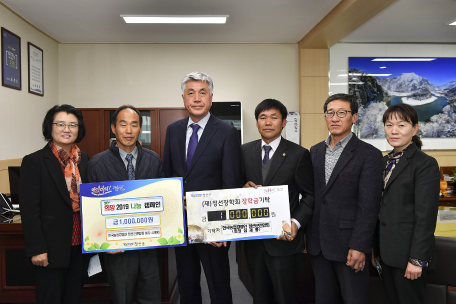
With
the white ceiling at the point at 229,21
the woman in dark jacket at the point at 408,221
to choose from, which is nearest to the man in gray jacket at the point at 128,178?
the woman in dark jacket at the point at 408,221

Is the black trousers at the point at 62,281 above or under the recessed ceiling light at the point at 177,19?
under

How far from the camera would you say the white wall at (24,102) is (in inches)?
153

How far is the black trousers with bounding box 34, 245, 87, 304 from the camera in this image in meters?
1.64

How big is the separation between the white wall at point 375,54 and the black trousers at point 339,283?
14.3 ft

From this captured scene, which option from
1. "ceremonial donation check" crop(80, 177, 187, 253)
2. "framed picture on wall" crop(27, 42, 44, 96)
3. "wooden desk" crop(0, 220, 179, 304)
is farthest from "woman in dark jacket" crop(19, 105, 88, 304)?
"framed picture on wall" crop(27, 42, 44, 96)

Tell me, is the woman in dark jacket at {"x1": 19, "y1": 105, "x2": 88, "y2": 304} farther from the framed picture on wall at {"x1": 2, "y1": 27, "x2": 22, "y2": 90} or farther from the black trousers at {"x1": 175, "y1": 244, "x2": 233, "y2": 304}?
the framed picture on wall at {"x1": 2, "y1": 27, "x2": 22, "y2": 90}

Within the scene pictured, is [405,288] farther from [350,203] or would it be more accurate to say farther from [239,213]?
[239,213]

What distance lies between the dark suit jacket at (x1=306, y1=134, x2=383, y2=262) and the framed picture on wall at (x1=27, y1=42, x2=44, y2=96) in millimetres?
4729

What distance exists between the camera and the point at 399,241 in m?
1.56

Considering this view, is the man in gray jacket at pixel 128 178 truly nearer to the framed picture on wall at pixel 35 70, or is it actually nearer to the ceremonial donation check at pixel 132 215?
the ceremonial donation check at pixel 132 215

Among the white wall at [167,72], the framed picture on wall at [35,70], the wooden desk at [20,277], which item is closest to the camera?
the wooden desk at [20,277]

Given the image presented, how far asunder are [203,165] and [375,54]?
5141 mm

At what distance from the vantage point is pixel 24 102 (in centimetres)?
430

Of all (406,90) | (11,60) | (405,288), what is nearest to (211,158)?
(405,288)
